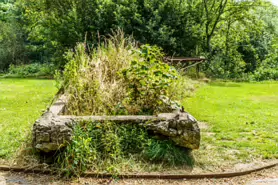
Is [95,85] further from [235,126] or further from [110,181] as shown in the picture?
[235,126]

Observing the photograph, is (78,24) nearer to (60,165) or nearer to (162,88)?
(162,88)

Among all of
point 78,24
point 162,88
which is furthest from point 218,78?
point 162,88

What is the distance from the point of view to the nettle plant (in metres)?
3.96

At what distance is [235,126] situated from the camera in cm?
472

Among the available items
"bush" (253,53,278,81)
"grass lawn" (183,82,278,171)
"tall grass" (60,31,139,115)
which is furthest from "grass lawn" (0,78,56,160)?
"bush" (253,53,278,81)

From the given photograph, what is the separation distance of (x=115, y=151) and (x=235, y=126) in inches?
→ 86.2

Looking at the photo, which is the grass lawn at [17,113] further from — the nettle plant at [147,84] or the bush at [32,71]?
the bush at [32,71]

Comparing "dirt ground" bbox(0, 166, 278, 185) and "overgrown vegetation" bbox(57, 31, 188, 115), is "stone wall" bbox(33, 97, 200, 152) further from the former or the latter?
"overgrown vegetation" bbox(57, 31, 188, 115)

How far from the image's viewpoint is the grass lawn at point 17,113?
3783 millimetres

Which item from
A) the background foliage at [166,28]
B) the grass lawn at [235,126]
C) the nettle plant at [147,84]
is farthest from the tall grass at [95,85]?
the background foliage at [166,28]

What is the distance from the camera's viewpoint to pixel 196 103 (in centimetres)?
653

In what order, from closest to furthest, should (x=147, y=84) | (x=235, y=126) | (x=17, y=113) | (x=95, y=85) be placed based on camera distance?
(x=147, y=84) < (x=95, y=85) < (x=235, y=126) < (x=17, y=113)

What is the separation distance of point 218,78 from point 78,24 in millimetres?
5327

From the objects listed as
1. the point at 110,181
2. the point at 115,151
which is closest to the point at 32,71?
the point at 115,151
